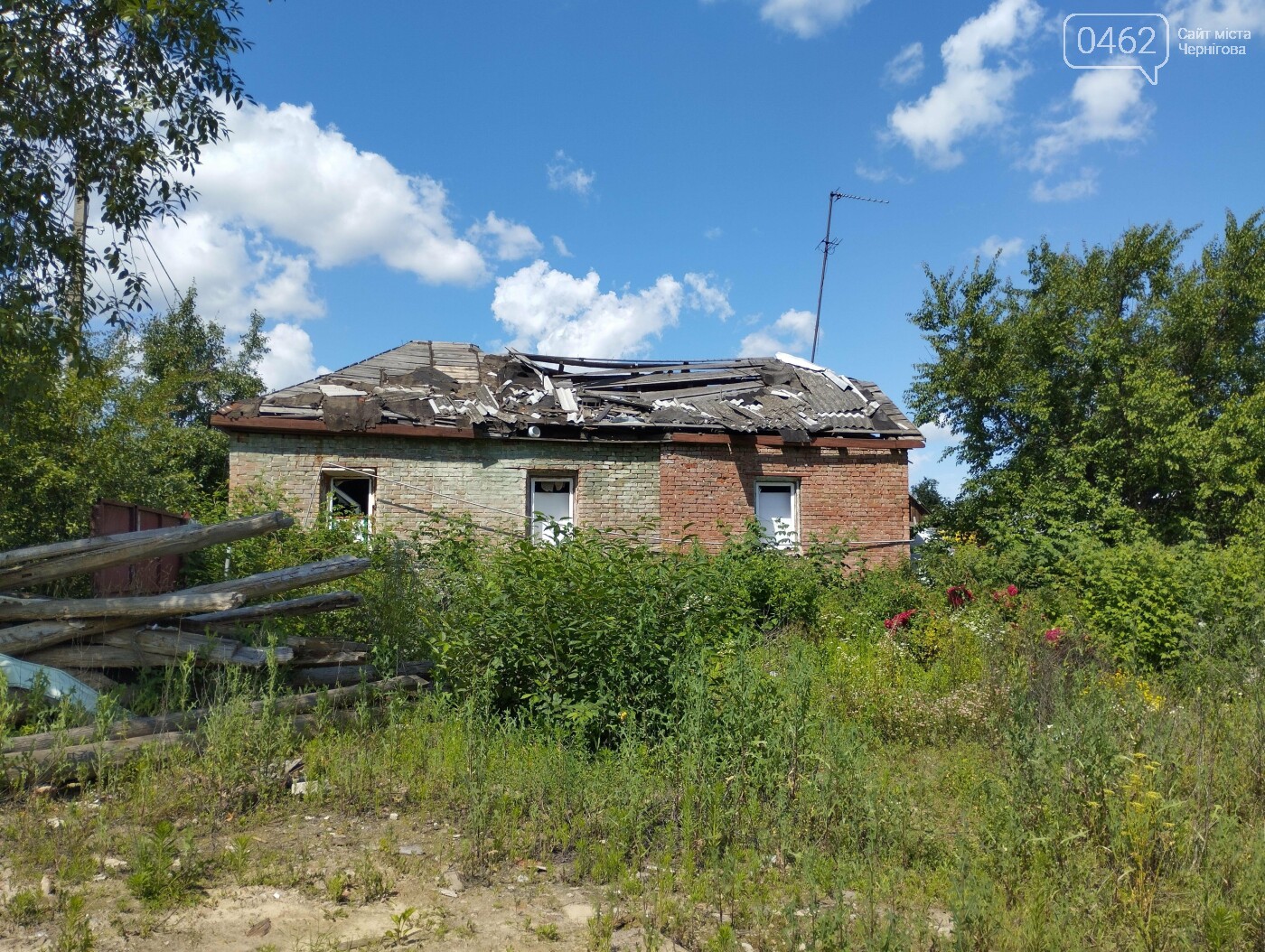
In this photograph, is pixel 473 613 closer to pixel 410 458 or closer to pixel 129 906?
pixel 129 906

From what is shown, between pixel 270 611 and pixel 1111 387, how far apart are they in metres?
15.8

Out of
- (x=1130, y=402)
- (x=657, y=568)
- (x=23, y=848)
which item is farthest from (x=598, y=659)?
(x=1130, y=402)

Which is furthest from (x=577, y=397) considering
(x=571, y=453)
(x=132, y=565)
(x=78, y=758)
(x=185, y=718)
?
(x=78, y=758)

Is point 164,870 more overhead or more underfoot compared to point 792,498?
more underfoot

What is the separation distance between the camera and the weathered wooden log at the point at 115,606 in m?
5.69

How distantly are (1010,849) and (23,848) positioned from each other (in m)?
4.65

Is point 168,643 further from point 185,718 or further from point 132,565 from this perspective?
point 132,565

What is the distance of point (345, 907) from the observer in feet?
12.5

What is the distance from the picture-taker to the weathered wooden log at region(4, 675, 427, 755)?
16.1 ft

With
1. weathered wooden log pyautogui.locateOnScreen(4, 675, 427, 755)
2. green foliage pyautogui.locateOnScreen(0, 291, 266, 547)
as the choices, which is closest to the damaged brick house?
green foliage pyautogui.locateOnScreen(0, 291, 266, 547)

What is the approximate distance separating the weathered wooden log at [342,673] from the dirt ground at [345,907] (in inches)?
75.7

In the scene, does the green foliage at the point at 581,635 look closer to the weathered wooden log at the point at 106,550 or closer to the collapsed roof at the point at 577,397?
the weathered wooden log at the point at 106,550

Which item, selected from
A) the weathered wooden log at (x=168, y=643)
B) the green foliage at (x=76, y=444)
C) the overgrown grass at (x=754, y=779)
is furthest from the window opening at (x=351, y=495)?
the weathered wooden log at (x=168, y=643)

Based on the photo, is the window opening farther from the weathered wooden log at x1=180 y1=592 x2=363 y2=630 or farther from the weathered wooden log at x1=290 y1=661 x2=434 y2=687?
the weathered wooden log at x1=290 y1=661 x2=434 y2=687
